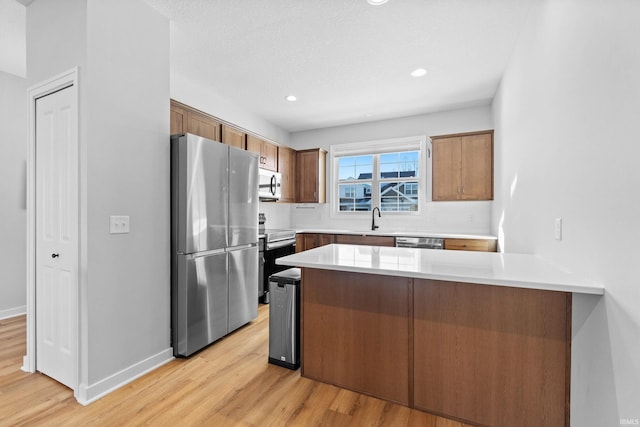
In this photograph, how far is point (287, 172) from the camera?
4.97 meters

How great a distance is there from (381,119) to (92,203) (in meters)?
4.16

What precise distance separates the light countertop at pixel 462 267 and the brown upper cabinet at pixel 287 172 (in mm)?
2781

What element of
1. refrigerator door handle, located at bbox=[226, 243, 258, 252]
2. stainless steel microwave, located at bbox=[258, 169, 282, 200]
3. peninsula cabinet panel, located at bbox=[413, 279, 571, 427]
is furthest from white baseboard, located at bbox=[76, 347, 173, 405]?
stainless steel microwave, located at bbox=[258, 169, 282, 200]

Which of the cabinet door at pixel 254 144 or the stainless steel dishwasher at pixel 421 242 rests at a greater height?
the cabinet door at pixel 254 144

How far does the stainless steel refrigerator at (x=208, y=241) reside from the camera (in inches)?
94.0

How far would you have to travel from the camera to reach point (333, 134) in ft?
17.4

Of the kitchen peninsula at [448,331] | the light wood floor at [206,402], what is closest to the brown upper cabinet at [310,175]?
the kitchen peninsula at [448,331]

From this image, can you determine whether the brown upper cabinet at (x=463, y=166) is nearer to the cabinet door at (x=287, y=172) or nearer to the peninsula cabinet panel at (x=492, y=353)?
the cabinet door at (x=287, y=172)

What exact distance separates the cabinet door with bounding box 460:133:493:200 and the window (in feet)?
2.70

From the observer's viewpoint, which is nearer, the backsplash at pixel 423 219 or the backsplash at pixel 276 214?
the backsplash at pixel 423 219

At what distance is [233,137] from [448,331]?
3219 mm

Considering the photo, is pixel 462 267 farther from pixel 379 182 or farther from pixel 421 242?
pixel 379 182

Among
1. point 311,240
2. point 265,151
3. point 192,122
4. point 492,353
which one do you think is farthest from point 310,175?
point 492,353

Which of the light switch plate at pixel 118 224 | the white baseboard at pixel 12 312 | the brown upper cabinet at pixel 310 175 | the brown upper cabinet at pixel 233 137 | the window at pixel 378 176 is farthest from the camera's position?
the brown upper cabinet at pixel 310 175
